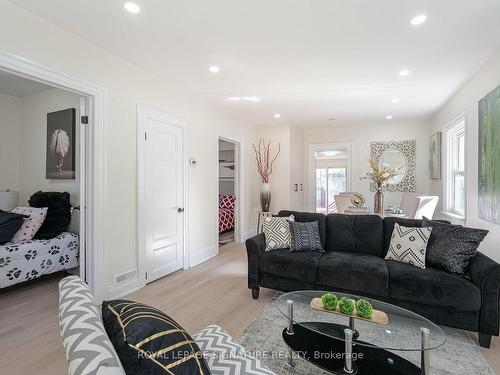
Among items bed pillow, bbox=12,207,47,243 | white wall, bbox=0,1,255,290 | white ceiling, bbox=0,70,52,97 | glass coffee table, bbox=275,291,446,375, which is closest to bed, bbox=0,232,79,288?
bed pillow, bbox=12,207,47,243

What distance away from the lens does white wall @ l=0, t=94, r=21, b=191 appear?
4051 millimetres

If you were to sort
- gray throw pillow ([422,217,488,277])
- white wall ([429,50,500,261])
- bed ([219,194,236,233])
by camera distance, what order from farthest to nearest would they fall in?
bed ([219,194,236,233]) < white wall ([429,50,500,261]) < gray throw pillow ([422,217,488,277])

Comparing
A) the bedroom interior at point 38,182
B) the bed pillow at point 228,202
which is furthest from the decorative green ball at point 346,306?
the bed pillow at point 228,202

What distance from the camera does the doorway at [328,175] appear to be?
21.3 ft

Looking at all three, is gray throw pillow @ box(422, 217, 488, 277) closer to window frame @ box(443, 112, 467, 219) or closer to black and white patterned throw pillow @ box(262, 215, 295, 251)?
black and white patterned throw pillow @ box(262, 215, 295, 251)

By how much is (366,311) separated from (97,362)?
1.54m

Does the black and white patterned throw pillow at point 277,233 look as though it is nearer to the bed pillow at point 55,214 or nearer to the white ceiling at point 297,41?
the white ceiling at point 297,41

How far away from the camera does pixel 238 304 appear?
9.33ft

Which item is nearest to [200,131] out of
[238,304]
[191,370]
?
[238,304]

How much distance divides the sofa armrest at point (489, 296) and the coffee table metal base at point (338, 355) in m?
0.99

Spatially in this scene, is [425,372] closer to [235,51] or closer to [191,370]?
[191,370]

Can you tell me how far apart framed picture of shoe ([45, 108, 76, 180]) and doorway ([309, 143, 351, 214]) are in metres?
4.34

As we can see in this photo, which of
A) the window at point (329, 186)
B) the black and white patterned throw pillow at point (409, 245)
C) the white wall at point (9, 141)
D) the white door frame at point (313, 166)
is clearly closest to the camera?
the black and white patterned throw pillow at point (409, 245)

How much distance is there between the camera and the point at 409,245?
2.68m
